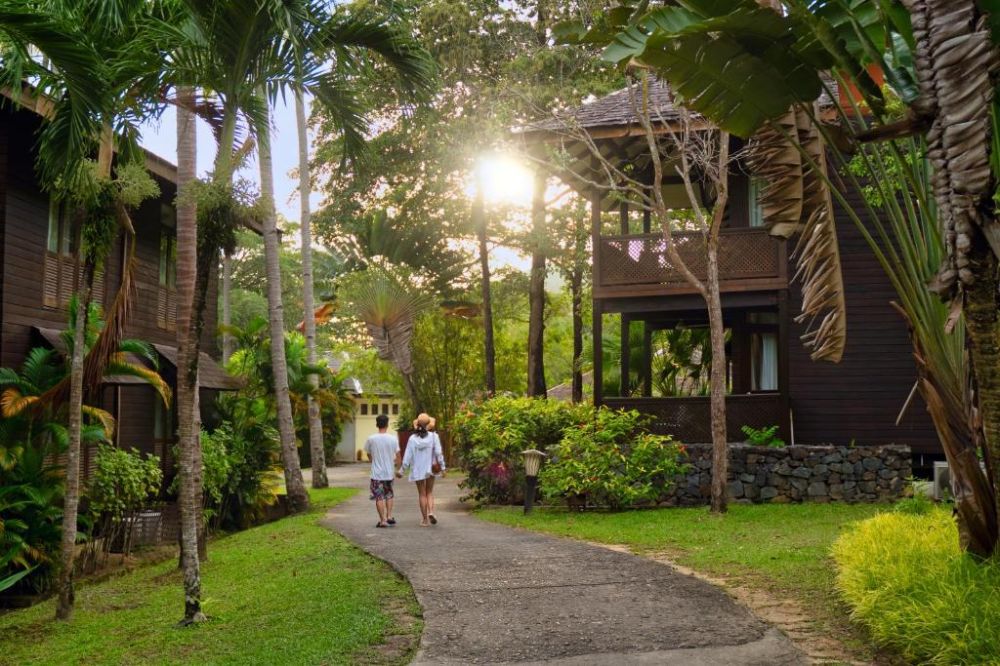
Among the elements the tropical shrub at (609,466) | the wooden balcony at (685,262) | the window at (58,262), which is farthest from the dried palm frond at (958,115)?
the window at (58,262)

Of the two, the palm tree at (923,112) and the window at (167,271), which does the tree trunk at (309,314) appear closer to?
the window at (167,271)

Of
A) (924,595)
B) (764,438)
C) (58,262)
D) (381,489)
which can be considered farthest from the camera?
(764,438)

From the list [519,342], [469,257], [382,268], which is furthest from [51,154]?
[519,342]

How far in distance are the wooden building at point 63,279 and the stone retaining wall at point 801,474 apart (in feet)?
28.5

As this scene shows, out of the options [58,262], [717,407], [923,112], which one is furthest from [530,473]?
[923,112]

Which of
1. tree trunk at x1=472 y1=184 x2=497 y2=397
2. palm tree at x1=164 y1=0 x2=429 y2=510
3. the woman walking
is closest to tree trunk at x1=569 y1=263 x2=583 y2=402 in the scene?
tree trunk at x1=472 y1=184 x2=497 y2=397

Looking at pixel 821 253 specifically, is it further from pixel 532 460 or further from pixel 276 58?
pixel 532 460

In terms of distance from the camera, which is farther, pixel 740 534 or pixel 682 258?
pixel 682 258

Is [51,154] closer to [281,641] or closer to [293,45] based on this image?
[293,45]

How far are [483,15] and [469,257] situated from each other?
9.16m

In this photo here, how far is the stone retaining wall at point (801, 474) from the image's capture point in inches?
670

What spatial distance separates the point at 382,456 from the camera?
1437 cm

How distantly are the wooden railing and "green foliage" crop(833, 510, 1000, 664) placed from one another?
347 inches

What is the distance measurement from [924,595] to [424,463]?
828 centimetres
